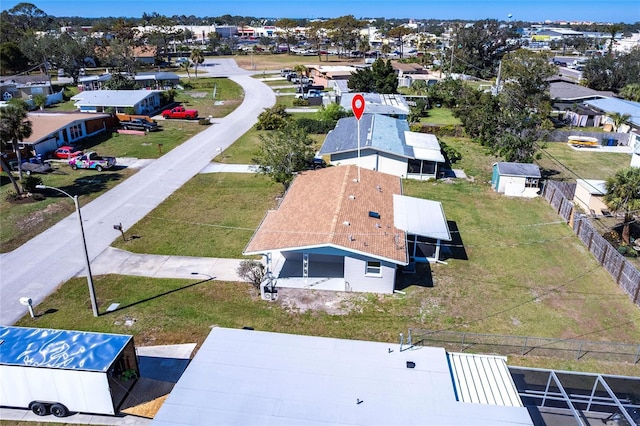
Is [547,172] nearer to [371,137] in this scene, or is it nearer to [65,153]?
[371,137]

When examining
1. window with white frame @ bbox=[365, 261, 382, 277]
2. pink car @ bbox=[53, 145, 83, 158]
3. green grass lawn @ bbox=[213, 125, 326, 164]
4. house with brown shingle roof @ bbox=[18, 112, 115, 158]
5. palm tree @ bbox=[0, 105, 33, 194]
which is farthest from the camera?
green grass lawn @ bbox=[213, 125, 326, 164]

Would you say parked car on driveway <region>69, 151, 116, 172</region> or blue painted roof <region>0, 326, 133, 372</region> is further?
parked car on driveway <region>69, 151, 116, 172</region>

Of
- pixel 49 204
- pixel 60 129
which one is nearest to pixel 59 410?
pixel 49 204

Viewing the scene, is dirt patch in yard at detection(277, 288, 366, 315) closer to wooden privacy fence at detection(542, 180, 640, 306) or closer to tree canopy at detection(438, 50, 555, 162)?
wooden privacy fence at detection(542, 180, 640, 306)

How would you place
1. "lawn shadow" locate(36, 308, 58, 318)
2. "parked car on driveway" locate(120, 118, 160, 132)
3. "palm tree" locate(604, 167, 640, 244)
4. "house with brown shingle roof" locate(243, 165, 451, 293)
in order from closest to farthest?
"lawn shadow" locate(36, 308, 58, 318), "house with brown shingle roof" locate(243, 165, 451, 293), "palm tree" locate(604, 167, 640, 244), "parked car on driveway" locate(120, 118, 160, 132)

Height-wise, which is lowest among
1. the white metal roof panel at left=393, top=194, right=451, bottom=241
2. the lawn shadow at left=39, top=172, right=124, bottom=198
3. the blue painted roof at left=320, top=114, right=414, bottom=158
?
the lawn shadow at left=39, top=172, right=124, bottom=198

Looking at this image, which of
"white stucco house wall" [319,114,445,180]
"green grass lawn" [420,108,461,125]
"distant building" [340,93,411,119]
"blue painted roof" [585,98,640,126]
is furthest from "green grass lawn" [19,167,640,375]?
"blue painted roof" [585,98,640,126]
